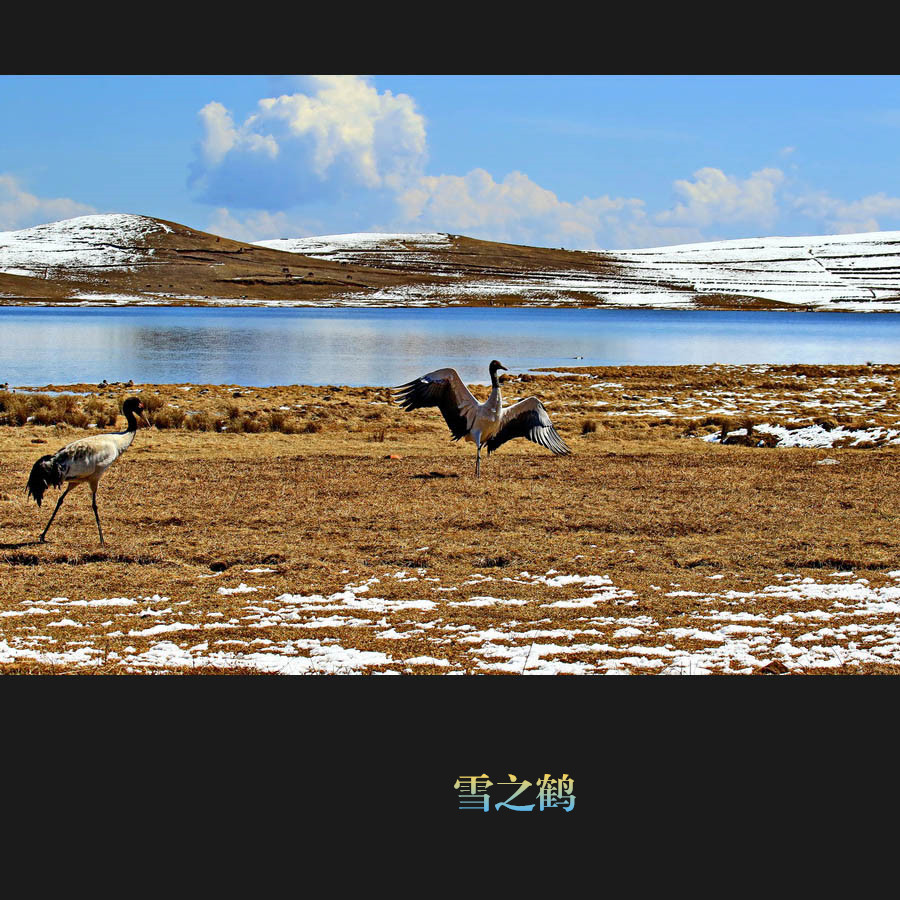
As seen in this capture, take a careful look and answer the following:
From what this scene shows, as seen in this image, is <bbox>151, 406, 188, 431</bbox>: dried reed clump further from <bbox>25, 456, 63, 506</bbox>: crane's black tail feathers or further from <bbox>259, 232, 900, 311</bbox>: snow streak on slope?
<bbox>259, 232, 900, 311</bbox>: snow streak on slope

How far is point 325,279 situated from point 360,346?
10382 cm

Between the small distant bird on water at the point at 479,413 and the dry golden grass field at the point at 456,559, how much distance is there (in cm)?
73

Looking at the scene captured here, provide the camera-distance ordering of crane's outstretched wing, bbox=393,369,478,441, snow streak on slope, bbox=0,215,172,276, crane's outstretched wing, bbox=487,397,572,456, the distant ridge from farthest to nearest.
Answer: snow streak on slope, bbox=0,215,172,276 → the distant ridge → crane's outstretched wing, bbox=487,397,572,456 → crane's outstretched wing, bbox=393,369,478,441

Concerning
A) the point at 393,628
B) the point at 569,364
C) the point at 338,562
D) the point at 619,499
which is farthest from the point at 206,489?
the point at 569,364

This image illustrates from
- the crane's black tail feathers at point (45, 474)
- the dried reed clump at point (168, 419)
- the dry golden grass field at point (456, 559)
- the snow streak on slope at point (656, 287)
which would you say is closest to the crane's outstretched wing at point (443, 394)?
the dry golden grass field at point (456, 559)

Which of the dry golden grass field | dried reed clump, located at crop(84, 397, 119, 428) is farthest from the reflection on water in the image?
the dry golden grass field

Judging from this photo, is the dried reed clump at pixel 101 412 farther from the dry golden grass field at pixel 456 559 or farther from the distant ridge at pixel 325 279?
the distant ridge at pixel 325 279

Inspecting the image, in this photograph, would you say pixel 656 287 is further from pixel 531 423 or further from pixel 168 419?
pixel 531 423

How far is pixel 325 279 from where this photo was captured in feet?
520

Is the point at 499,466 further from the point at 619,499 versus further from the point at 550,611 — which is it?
the point at 550,611

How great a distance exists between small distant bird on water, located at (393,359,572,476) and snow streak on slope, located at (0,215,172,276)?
15107cm

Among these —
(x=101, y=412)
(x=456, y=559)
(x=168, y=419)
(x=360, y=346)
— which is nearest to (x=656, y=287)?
(x=360, y=346)

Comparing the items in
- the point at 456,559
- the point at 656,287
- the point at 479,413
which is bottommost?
the point at 456,559

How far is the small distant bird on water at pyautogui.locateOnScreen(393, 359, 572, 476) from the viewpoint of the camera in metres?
14.3
